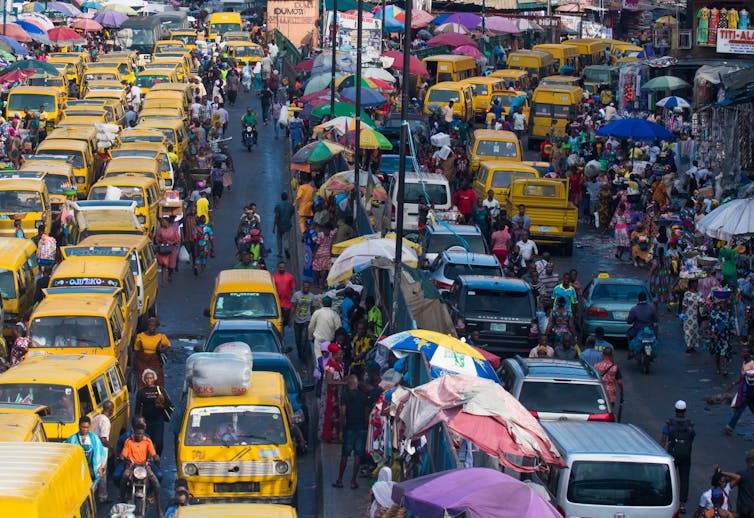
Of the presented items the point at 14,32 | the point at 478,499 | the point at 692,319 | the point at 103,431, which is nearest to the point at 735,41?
the point at 692,319

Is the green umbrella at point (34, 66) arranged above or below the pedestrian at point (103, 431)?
above

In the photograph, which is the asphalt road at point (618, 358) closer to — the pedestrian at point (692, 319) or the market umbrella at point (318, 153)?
the pedestrian at point (692, 319)

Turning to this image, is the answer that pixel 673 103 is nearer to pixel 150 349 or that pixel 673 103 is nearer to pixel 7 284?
pixel 7 284

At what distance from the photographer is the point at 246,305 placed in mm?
24453

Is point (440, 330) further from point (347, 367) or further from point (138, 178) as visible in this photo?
point (138, 178)

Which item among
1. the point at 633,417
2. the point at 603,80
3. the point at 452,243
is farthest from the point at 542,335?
Result: the point at 603,80

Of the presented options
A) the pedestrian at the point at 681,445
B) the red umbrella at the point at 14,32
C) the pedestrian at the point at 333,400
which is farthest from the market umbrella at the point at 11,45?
the pedestrian at the point at 681,445

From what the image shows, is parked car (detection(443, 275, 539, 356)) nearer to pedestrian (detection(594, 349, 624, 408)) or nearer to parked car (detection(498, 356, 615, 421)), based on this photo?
pedestrian (detection(594, 349, 624, 408))

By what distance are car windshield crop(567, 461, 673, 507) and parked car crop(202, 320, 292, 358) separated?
22.8 feet

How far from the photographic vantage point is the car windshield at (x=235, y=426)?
17156mm

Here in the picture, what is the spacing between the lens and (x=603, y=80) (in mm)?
61156

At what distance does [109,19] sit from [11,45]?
14.8 m

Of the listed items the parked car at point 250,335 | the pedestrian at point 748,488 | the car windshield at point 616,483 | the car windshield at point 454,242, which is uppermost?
the car windshield at point 454,242

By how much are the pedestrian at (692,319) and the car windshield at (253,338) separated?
7510mm
